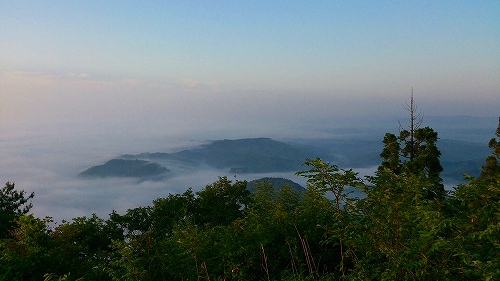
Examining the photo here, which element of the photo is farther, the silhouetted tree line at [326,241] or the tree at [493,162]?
the tree at [493,162]

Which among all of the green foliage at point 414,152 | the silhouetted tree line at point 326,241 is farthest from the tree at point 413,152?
the silhouetted tree line at point 326,241

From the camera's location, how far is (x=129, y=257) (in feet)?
31.0

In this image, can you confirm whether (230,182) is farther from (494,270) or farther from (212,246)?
(494,270)

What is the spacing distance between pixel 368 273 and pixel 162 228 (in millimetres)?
25541

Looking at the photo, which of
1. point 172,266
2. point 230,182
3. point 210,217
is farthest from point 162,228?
point 172,266

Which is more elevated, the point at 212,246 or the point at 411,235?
the point at 411,235

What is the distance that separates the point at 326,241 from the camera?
8289 millimetres

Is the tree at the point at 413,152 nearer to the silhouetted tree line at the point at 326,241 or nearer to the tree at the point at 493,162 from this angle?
the tree at the point at 493,162

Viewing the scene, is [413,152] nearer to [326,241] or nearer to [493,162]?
[493,162]

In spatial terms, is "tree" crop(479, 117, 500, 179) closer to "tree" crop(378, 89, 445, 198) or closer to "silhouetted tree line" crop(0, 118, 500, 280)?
"tree" crop(378, 89, 445, 198)

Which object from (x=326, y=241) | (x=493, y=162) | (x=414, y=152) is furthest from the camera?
(x=414, y=152)

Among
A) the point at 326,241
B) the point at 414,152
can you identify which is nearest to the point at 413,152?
the point at 414,152

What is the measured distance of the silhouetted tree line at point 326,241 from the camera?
5965 millimetres

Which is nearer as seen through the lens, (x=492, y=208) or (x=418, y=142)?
(x=492, y=208)
